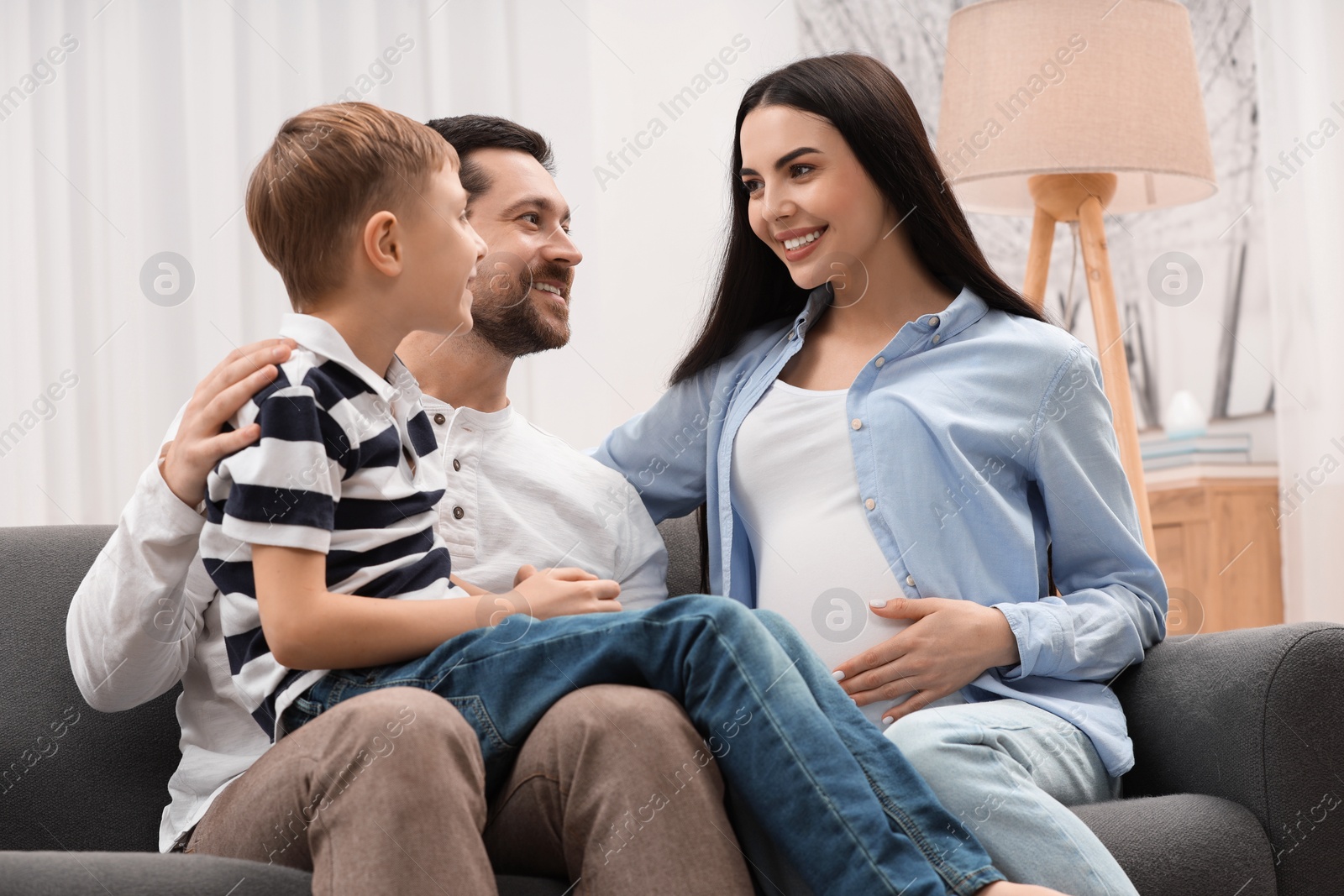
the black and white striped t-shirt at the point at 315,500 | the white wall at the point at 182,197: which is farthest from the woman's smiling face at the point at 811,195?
the white wall at the point at 182,197

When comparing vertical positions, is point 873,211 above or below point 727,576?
above

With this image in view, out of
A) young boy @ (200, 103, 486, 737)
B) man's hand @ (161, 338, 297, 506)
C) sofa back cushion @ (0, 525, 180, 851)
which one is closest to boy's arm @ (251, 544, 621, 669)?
young boy @ (200, 103, 486, 737)

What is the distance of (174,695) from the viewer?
132cm

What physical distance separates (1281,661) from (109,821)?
1.21m

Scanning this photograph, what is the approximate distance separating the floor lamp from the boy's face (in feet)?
3.50

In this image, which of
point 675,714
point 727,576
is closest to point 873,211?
point 727,576

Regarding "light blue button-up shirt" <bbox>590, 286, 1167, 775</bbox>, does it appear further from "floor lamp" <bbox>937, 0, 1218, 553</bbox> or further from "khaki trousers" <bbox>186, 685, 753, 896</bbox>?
"floor lamp" <bbox>937, 0, 1218, 553</bbox>

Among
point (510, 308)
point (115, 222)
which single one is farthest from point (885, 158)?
point (115, 222)

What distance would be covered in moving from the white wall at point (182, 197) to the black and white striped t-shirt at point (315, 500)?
1.47m

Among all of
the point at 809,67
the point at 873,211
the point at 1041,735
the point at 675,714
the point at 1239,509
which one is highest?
the point at 809,67

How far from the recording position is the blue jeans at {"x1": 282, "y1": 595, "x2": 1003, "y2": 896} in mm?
919

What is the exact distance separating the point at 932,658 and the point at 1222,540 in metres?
1.78

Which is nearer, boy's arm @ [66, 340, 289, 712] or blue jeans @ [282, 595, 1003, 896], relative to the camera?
blue jeans @ [282, 595, 1003, 896]

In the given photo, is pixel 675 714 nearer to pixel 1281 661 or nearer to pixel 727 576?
pixel 727 576
